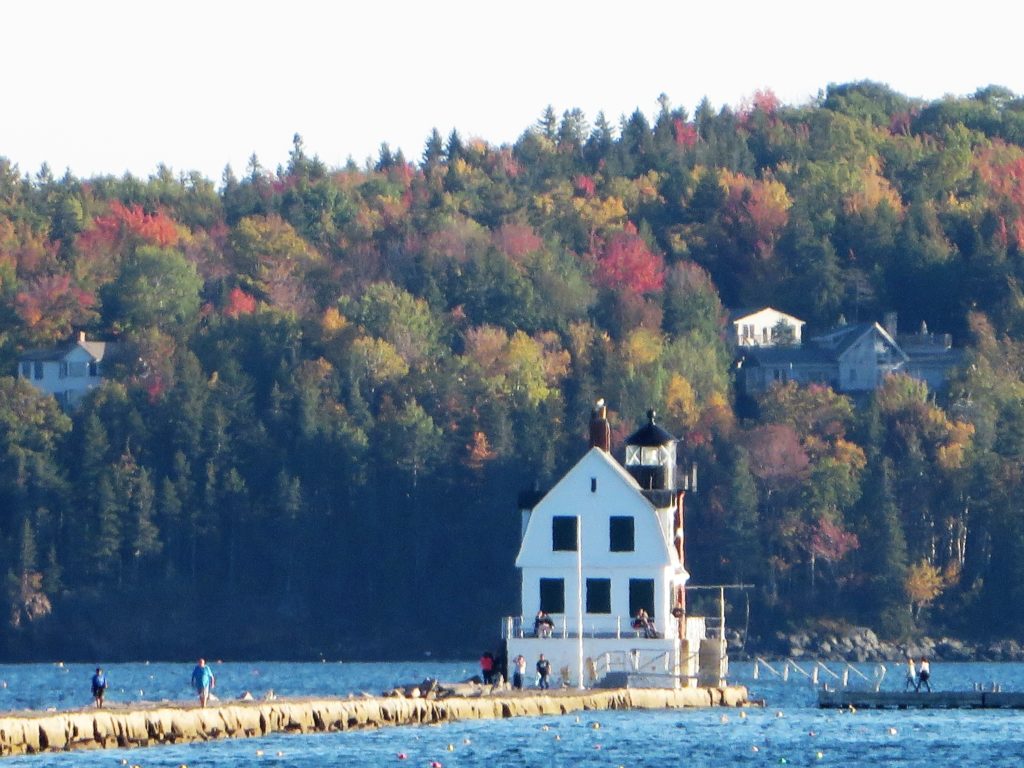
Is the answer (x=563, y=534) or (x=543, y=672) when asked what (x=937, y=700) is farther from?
(x=543, y=672)

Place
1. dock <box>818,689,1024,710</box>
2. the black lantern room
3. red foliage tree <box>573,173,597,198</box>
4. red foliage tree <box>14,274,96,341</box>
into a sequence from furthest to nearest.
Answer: red foliage tree <box>573,173,597,198</box> < red foliage tree <box>14,274,96,341</box> < the black lantern room < dock <box>818,689,1024,710</box>

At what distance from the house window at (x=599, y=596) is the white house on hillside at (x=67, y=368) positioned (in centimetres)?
7985

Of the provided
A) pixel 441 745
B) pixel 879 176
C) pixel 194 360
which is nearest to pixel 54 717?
pixel 441 745

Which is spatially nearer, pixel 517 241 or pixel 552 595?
pixel 552 595

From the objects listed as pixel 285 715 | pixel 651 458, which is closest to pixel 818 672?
pixel 651 458

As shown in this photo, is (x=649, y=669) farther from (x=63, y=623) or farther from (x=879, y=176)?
(x=879, y=176)

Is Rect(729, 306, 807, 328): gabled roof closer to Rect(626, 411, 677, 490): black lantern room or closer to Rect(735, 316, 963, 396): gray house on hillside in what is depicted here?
Rect(735, 316, 963, 396): gray house on hillside

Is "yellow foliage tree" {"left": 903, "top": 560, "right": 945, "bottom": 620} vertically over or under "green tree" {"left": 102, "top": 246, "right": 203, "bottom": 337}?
under

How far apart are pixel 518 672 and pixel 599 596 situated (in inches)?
143

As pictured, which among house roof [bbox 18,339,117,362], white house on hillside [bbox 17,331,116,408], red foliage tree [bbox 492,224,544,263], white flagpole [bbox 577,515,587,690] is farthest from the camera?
red foliage tree [bbox 492,224,544,263]

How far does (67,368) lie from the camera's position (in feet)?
493

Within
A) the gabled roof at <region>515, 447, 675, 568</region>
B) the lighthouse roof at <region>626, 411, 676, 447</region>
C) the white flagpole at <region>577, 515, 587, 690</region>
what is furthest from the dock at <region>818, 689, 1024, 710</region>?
the lighthouse roof at <region>626, 411, 676, 447</region>

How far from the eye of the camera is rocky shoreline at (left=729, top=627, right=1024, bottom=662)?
400 ft

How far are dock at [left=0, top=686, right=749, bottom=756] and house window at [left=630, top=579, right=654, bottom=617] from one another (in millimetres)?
2681
